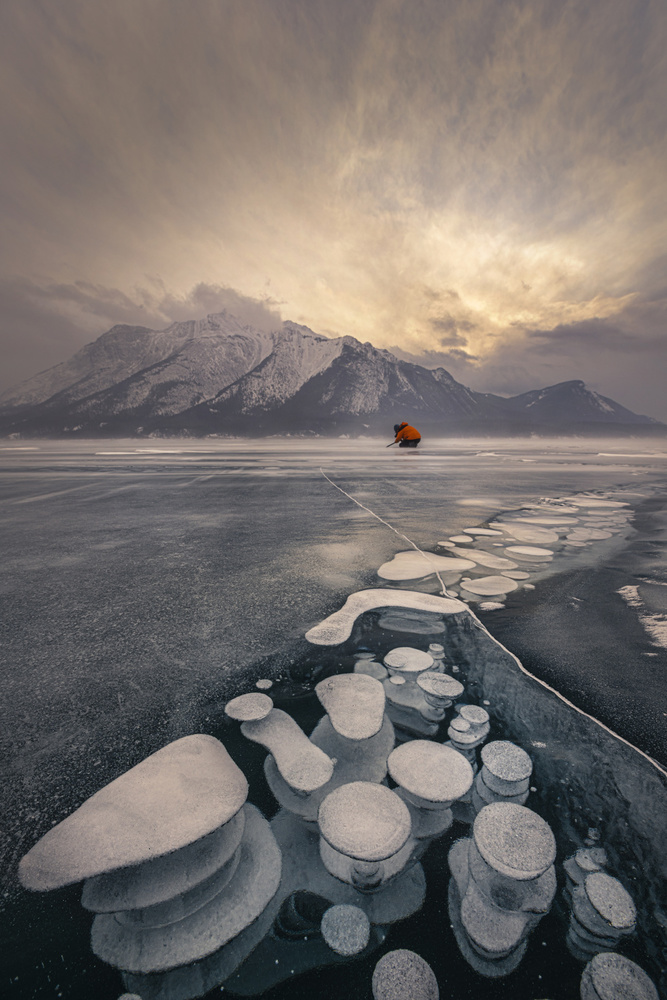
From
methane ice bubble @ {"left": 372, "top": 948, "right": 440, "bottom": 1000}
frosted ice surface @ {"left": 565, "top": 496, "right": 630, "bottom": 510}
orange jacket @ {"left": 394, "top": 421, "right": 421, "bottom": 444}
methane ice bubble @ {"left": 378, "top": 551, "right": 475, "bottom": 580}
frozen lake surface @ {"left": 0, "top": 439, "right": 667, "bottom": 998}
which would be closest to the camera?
methane ice bubble @ {"left": 372, "top": 948, "right": 440, "bottom": 1000}

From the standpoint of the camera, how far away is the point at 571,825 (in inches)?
63.5

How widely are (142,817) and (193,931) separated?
45 centimetres

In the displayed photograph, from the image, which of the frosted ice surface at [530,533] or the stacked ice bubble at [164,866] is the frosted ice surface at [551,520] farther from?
the stacked ice bubble at [164,866]

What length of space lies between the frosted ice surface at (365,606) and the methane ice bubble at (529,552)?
1985 millimetres

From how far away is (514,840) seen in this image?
Answer: 4.93ft

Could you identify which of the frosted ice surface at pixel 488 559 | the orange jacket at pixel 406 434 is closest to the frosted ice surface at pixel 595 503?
the frosted ice surface at pixel 488 559

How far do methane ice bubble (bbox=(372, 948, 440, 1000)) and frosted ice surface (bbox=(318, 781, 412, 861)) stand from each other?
0.77 ft

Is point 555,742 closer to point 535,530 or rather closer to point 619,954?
point 619,954

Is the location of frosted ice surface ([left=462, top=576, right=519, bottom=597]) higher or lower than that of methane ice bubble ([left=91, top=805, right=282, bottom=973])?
lower

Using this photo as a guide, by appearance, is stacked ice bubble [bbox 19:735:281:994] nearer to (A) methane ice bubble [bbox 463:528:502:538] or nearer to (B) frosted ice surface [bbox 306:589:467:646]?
(B) frosted ice surface [bbox 306:589:467:646]

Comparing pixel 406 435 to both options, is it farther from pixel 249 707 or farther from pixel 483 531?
pixel 249 707

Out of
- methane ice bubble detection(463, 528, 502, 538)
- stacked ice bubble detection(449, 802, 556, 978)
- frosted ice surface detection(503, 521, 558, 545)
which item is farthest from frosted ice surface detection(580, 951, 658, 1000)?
methane ice bubble detection(463, 528, 502, 538)

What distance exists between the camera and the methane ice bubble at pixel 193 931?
121 cm

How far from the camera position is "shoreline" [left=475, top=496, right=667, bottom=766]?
225cm
